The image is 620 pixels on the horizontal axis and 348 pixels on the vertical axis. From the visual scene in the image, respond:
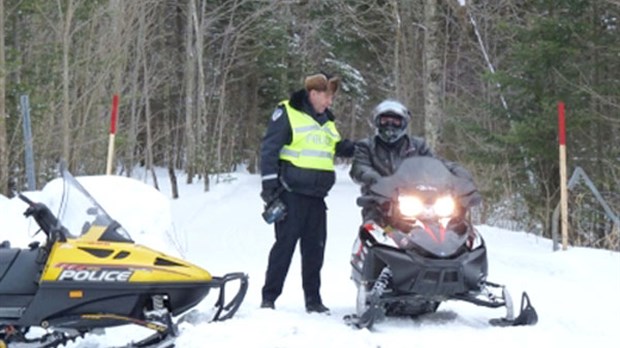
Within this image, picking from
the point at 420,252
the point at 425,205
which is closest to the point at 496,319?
the point at 420,252

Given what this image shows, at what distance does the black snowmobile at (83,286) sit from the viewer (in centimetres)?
423

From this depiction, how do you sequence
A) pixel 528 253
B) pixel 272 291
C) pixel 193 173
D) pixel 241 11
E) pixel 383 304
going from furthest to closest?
pixel 241 11, pixel 193 173, pixel 528 253, pixel 272 291, pixel 383 304

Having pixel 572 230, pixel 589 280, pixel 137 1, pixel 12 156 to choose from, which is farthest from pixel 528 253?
pixel 137 1

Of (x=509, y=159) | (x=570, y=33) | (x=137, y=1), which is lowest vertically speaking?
(x=509, y=159)

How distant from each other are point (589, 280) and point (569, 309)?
140 centimetres

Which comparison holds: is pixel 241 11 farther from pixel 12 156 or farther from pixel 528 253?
pixel 528 253

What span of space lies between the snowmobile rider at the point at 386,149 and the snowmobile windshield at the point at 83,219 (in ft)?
5.74

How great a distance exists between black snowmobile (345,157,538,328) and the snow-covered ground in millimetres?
192

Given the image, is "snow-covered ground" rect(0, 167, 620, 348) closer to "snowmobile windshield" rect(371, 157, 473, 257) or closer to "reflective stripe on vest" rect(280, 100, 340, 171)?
"snowmobile windshield" rect(371, 157, 473, 257)

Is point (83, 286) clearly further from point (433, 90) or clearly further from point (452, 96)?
point (452, 96)

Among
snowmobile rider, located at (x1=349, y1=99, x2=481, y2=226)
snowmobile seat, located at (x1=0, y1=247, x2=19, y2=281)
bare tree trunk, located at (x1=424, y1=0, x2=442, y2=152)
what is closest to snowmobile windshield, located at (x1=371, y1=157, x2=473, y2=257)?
snowmobile rider, located at (x1=349, y1=99, x2=481, y2=226)

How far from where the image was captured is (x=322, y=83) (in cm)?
559

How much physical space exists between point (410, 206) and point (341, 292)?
6.57ft

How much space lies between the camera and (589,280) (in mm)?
6941
